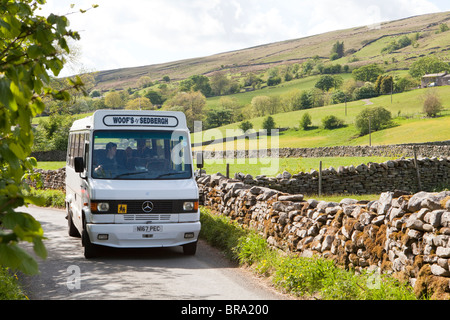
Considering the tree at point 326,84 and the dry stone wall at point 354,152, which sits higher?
the tree at point 326,84

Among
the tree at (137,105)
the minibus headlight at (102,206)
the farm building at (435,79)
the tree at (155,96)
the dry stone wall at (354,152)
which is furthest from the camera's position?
the farm building at (435,79)

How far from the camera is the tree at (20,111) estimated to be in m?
2.40

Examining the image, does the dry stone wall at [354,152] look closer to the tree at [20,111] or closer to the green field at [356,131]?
the green field at [356,131]

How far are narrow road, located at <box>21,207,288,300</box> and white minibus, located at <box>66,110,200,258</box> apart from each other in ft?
1.40

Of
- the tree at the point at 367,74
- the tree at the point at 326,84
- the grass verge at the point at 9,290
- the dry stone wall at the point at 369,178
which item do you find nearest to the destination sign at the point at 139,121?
the grass verge at the point at 9,290

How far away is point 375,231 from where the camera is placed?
701cm

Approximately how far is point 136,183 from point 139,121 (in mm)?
1453

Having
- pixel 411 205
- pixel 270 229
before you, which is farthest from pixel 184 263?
pixel 411 205

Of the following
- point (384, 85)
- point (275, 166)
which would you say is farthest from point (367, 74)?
point (275, 166)

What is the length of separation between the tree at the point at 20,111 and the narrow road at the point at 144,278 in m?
4.07

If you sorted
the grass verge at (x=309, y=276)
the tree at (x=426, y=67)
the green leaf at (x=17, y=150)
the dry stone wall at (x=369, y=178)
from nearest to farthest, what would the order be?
1. the green leaf at (x=17, y=150)
2. the grass verge at (x=309, y=276)
3. the dry stone wall at (x=369, y=178)
4. the tree at (x=426, y=67)

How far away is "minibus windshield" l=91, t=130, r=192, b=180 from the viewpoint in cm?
1038

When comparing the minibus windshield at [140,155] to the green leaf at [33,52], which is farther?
the minibus windshield at [140,155]

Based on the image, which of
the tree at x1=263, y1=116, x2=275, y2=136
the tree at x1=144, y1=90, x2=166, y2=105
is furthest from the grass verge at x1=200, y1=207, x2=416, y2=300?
the tree at x1=144, y1=90, x2=166, y2=105
